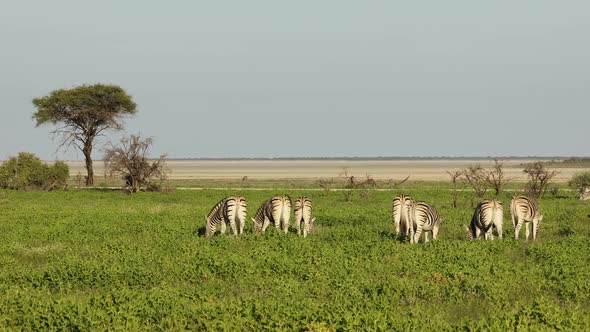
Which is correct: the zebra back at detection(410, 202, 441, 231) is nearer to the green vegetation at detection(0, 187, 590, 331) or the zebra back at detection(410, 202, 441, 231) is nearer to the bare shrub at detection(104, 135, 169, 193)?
the green vegetation at detection(0, 187, 590, 331)

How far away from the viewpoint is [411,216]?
19938 millimetres

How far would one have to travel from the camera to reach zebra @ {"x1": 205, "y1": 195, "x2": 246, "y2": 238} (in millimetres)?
21812

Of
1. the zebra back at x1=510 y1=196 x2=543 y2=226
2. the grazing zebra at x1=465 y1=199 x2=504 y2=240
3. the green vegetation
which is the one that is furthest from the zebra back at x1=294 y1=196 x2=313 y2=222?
the zebra back at x1=510 y1=196 x2=543 y2=226

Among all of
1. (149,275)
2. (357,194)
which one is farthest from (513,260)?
(357,194)

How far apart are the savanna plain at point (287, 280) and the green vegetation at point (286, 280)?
0.03 metres

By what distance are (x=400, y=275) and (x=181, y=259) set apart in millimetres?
5352

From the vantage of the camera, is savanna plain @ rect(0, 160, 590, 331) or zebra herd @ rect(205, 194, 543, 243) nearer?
savanna plain @ rect(0, 160, 590, 331)

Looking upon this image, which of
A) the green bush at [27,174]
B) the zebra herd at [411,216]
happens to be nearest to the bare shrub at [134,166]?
the green bush at [27,174]

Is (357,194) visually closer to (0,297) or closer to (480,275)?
(480,275)

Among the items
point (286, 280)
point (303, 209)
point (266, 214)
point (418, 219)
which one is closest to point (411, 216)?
point (418, 219)

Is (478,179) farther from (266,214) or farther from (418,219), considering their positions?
(418,219)

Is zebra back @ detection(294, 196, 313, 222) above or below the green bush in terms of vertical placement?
below

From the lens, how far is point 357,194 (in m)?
Result: 44.7

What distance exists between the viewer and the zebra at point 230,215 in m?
21.8
